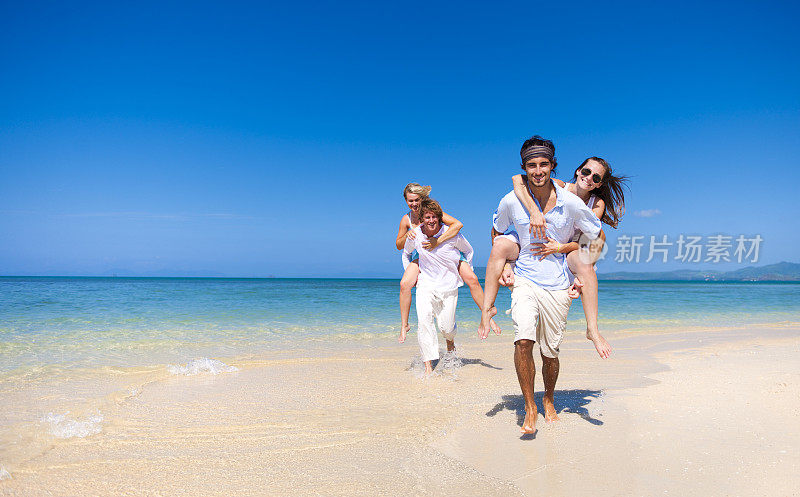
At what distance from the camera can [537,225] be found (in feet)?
12.0

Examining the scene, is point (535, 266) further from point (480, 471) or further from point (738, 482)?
point (738, 482)

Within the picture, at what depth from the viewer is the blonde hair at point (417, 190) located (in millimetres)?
5930

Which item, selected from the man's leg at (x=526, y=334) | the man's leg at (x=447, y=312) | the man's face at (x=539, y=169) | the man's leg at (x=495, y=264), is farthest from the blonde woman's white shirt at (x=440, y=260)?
the man's face at (x=539, y=169)

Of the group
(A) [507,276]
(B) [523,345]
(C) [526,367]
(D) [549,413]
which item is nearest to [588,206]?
(A) [507,276]

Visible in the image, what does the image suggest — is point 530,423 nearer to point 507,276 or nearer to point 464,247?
point 507,276

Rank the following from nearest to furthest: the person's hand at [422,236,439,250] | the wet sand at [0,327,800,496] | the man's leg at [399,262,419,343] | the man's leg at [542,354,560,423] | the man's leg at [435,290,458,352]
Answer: the wet sand at [0,327,800,496]
the man's leg at [542,354,560,423]
the person's hand at [422,236,439,250]
the man's leg at [435,290,458,352]
the man's leg at [399,262,419,343]

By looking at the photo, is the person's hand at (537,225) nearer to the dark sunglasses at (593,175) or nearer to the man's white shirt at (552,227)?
the man's white shirt at (552,227)

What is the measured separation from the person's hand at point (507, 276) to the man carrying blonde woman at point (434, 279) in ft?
6.39

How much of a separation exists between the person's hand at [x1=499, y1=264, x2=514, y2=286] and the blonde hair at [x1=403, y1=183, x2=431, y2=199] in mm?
2160

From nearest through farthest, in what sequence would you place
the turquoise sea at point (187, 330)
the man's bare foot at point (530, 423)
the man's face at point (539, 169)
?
the man's bare foot at point (530, 423) → the man's face at point (539, 169) → the turquoise sea at point (187, 330)

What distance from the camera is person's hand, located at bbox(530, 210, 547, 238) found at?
3.64 metres

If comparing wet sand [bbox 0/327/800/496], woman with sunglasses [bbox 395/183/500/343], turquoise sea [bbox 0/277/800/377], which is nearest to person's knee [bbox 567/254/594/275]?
wet sand [bbox 0/327/800/496]

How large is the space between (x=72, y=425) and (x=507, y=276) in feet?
12.2

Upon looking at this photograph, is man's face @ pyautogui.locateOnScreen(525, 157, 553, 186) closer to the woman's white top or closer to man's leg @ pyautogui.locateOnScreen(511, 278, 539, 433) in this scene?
the woman's white top
